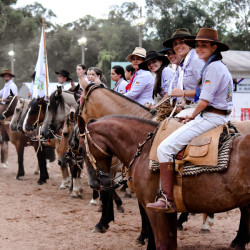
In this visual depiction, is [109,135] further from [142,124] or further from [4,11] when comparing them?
[4,11]

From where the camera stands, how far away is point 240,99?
A: 55.8 feet

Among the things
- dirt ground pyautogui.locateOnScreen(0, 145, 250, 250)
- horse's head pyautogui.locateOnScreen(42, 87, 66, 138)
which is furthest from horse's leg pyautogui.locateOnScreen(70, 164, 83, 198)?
horse's head pyautogui.locateOnScreen(42, 87, 66, 138)

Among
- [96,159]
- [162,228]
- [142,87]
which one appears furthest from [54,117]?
[162,228]

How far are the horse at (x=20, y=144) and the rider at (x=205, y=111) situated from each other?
766 centimetres

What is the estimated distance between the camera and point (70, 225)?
6.98 m

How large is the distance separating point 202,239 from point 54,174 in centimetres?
769

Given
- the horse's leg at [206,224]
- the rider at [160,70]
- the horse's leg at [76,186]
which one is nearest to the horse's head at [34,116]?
the horse's leg at [76,186]

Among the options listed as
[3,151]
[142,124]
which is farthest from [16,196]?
[142,124]

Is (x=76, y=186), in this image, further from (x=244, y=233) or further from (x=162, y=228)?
(x=162, y=228)

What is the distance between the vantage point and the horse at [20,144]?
37.1 ft

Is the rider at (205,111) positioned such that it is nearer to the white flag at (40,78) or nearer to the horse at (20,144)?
the horse at (20,144)

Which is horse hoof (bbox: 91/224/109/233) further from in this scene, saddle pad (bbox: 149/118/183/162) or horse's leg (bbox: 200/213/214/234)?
saddle pad (bbox: 149/118/183/162)

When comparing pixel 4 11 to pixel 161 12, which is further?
pixel 161 12

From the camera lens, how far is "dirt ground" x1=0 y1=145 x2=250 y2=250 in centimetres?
593
